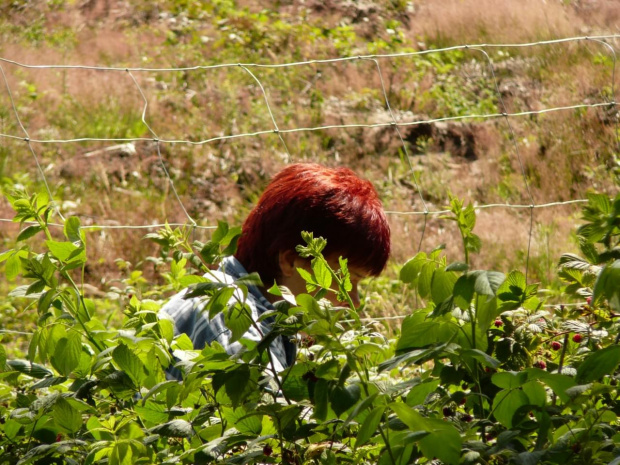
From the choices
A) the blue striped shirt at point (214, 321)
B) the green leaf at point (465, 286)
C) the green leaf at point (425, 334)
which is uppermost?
the green leaf at point (465, 286)

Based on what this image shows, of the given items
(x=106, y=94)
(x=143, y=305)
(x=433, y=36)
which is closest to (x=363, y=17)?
(x=433, y=36)

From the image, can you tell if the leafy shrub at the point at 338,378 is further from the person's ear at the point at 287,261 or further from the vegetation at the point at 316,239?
the person's ear at the point at 287,261

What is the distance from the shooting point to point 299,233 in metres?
2.08

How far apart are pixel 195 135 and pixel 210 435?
5.40 metres

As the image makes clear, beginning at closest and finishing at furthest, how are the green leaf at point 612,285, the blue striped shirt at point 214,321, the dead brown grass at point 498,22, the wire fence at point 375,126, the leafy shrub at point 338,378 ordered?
the green leaf at point 612,285, the leafy shrub at point 338,378, the blue striped shirt at point 214,321, the wire fence at point 375,126, the dead brown grass at point 498,22

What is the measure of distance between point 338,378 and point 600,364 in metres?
0.26

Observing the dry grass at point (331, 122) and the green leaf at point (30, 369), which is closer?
the green leaf at point (30, 369)

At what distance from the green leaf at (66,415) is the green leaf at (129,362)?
0.08m

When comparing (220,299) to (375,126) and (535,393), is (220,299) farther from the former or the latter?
(375,126)

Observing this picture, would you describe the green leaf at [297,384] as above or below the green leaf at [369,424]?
below

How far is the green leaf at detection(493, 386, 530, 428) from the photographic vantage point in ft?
3.25

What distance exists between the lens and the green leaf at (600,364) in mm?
882

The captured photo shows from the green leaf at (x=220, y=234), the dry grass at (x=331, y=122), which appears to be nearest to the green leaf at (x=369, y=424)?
the green leaf at (x=220, y=234)

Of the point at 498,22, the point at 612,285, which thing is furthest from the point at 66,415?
the point at 498,22
